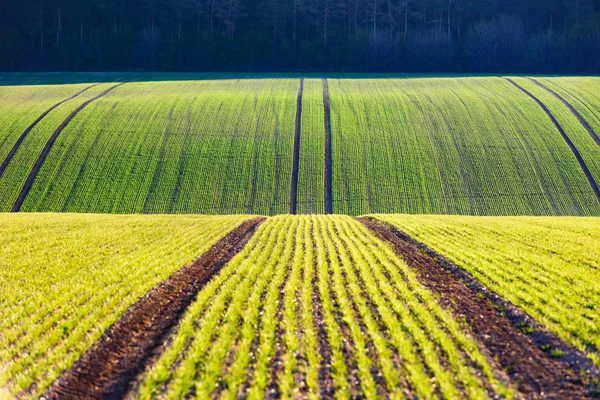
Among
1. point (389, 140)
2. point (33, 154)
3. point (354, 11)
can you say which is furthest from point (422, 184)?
point (354, 11)

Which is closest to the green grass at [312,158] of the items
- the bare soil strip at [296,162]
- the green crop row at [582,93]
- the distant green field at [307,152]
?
the distant green field at [307,152]

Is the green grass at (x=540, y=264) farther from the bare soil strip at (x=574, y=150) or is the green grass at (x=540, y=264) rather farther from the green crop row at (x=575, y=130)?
the green crop row at (x=575, y=130)

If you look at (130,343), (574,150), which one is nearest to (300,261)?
(130,343)

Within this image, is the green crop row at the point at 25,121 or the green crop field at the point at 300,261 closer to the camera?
the green crop field at the point at 300,261

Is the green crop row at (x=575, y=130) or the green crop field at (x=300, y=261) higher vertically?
the green crop row at (x=575, y=130)

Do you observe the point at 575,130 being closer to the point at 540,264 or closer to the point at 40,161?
the point at 540,264

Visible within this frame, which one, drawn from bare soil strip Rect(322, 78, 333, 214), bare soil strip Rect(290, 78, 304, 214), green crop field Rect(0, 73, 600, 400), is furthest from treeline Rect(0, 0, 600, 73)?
green crop field Rect(0, 73, 600, 400)

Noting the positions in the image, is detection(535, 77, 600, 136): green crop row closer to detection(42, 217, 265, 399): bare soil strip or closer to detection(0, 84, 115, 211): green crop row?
detection(42, 217, 265, 399): bare soil strip
